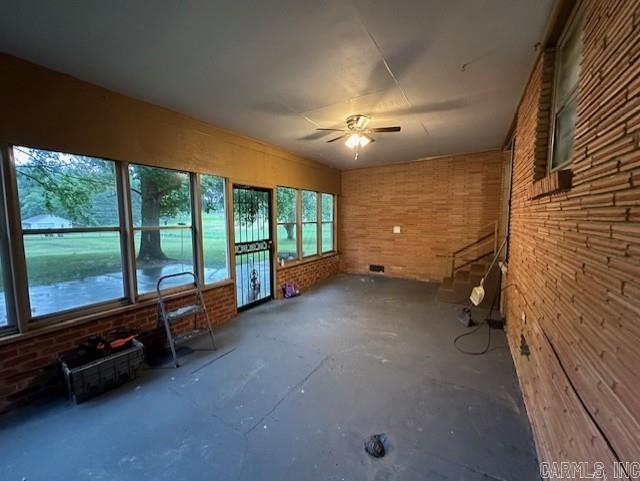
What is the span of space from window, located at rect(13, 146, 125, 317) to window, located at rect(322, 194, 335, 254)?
14.9ft

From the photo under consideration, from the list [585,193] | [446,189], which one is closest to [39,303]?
[585,193]

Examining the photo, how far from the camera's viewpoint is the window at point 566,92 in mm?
1611

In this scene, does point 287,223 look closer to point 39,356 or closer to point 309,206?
point 309,206

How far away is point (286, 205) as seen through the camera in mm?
5398

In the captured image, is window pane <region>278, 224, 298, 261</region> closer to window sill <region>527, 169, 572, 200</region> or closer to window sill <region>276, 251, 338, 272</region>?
window sill <region>276, 251, 338, 272</region>

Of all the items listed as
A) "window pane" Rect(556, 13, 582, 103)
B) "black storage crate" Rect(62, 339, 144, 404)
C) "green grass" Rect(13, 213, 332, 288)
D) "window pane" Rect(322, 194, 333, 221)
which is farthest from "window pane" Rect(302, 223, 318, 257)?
"window pane" Rect(556, 13, 582, 103)

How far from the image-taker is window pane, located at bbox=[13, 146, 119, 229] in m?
2.25

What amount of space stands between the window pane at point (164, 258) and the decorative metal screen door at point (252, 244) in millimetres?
844

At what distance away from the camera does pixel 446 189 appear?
589cm

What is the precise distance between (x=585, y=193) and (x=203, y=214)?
376cm

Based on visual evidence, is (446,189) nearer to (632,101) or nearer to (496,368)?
(496,368)

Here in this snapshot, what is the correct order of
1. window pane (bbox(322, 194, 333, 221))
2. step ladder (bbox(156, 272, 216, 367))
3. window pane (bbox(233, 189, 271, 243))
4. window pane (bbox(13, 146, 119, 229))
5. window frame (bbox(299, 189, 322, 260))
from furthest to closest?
window pane (bbox(322, 194, 333, 221)), window frame (bbox(299, 189, 322, 260)), window pane (bbox(233, 189, 271, 243)), step ladder (bbox(156, 272, 216, 367)), window pane (bbox(13, 146, 119, 229))

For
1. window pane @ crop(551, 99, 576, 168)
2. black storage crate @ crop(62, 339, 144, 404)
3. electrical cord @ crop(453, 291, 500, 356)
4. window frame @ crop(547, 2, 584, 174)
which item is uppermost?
window frame @ crop(547, 2, 584, 174)

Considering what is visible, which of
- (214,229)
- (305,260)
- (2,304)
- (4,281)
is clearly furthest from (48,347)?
(305,260)
